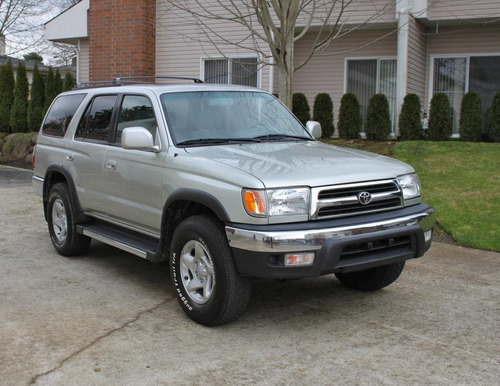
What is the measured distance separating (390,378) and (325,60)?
46.6 feet

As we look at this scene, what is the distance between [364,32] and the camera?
16.4 meters

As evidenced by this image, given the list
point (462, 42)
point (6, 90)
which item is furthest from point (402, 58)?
point (6, 90)

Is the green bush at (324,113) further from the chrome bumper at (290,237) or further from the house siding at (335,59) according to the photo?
the chrome bumper at (290,237)

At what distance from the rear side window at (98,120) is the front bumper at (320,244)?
2.46 metres

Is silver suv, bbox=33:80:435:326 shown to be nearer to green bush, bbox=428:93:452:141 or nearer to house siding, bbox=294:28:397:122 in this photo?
green bush, bbox=428:93:452:141

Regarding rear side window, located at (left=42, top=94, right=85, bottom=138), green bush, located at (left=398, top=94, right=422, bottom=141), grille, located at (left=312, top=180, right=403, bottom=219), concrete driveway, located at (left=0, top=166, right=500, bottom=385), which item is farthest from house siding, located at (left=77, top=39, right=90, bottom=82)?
grille, located at (left=312, top=180, right=403, bottom=219)

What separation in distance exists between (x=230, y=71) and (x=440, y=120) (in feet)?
21.0

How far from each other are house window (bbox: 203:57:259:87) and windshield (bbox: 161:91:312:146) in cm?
1107

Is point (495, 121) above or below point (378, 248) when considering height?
above

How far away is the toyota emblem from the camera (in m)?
4.65

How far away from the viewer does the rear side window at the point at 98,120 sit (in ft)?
20.8

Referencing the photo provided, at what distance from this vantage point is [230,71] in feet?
57.9

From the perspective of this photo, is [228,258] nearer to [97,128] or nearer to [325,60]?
[97,128]

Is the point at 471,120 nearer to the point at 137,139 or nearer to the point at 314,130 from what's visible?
the point at 314,130
